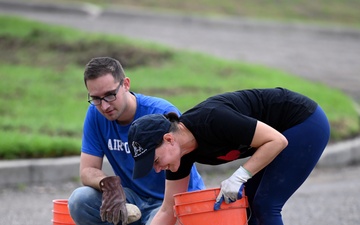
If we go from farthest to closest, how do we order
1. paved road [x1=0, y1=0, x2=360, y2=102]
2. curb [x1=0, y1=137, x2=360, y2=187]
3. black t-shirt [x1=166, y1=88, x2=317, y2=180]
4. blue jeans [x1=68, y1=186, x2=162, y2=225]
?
paved road [x1=0, y1=0, x2=360, y2=102], curb [x1=0, y1=137, x2=360, y2=187], blue jeans [x1=68, y1=186, x2=162, y2=225], black t-shirt [x1=166, y1=88, x2=317, y2=180]

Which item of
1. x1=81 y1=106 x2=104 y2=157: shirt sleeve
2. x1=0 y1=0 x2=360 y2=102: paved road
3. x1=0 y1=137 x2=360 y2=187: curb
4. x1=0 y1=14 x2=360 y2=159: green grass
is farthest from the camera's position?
x1=0 y1=0 x2=360 y2=102: paved road

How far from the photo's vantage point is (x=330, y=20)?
22.7m

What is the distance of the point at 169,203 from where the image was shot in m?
4.59

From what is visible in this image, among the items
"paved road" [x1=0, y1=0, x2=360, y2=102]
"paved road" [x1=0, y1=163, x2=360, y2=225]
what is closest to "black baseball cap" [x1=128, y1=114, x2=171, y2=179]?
"paved road" [x1=0, y1=163, x2=360, y2=225]

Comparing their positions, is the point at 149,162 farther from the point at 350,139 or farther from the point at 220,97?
the point at 350,139

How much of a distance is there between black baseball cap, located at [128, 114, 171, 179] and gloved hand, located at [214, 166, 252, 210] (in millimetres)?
410

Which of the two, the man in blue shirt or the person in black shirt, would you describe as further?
the man in blue shirt

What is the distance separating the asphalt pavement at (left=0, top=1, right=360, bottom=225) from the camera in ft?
24.3

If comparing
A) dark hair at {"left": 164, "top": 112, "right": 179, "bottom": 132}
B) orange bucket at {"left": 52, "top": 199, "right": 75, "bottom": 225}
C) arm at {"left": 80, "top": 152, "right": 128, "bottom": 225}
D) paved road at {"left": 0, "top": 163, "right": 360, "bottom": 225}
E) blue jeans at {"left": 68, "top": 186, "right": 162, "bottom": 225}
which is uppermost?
dark hair at {"left": 164, "top": 112, "right": 179, "bottom": 132}

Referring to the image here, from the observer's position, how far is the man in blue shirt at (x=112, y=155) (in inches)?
186

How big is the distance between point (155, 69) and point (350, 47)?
6821 millimetres

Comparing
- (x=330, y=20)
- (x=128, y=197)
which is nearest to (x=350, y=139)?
(x=128, y=197)

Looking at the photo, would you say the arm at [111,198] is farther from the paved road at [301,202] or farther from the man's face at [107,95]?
the paved road at [301,202]

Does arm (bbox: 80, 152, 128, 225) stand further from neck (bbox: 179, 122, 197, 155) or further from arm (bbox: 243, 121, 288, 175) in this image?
arm (bbox: 243, 121, 288, 175)
